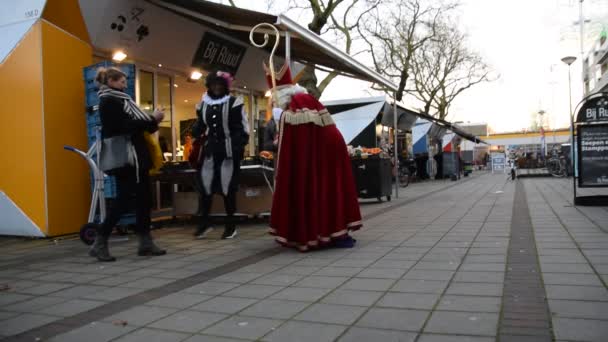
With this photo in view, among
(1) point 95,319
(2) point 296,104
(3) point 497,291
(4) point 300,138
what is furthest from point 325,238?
(1) point 95,319

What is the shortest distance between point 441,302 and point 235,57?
8.14 m

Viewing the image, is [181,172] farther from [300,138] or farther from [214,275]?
[214,275]

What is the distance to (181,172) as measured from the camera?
737cm

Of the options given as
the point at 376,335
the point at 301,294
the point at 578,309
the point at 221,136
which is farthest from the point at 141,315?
the point at 221,136

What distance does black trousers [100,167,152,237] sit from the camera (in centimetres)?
489

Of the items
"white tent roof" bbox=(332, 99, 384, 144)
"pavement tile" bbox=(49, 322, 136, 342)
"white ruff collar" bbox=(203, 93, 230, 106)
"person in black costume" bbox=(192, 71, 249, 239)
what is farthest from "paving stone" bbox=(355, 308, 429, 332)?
"white tent roof" bbox=(332, 99, 384, 144)

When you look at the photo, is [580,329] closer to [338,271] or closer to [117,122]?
[338,271]

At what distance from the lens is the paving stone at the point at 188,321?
293cm

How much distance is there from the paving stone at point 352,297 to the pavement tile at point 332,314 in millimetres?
90

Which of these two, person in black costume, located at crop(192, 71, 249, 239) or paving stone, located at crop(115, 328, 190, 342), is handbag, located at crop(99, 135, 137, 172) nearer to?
person in black costume, located at crop(192, 71, 249, 239)

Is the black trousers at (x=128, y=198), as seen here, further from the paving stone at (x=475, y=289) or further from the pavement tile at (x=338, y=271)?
the paving stone at (x=475, y=289)

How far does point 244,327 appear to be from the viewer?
2.90 m

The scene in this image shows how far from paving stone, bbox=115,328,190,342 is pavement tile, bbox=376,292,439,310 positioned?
48.2 inches

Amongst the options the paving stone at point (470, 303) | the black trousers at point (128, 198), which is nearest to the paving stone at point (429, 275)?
the paving stone at point (470, 303)
